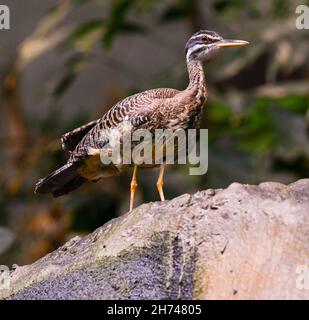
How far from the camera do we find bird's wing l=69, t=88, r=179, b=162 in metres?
4.39

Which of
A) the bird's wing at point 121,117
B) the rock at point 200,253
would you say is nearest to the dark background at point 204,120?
the bird's wing at point 121,117

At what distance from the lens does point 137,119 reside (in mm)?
4375

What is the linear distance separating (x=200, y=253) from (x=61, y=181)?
3.86ft

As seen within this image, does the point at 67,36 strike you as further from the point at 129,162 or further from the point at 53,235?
the point at 129,162

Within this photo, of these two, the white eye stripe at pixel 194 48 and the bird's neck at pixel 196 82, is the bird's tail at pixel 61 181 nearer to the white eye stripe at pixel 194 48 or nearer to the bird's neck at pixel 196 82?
the bird's neck at pixel 196 82

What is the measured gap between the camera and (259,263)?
3.54 metres

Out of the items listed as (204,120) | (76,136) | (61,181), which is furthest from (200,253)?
(204,120)

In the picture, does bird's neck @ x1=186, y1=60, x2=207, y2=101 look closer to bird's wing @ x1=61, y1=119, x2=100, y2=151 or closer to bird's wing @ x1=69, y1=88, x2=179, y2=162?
bird's wing @ x1=69, y1=88, x2=179, y2=162

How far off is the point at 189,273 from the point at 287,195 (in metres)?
0.45

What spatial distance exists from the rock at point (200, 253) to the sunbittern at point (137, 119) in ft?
2.13

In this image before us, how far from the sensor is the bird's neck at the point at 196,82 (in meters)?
4.54

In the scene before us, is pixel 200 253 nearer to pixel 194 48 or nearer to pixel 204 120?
pixel 194 48

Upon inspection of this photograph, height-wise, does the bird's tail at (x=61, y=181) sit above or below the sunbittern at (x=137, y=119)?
below

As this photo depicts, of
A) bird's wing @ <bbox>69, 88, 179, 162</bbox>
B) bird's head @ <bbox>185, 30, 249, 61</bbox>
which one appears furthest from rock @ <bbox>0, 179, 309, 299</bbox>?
bird's head @ <bbox>185, 30, 249, 61</bbox>
